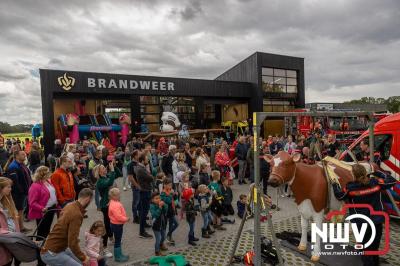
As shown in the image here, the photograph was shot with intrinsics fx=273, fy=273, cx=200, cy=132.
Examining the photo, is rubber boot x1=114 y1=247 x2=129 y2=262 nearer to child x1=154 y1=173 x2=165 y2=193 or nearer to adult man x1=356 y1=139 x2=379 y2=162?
child x1=154 y1=173 x2=165 y2=193

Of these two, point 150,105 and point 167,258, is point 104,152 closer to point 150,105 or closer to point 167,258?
point 167,258

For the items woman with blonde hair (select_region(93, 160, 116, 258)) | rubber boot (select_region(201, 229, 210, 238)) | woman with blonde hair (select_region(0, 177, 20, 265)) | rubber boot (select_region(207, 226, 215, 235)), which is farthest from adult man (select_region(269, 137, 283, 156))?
woman with blonde hair (select_region(0, 177, 20, 265))

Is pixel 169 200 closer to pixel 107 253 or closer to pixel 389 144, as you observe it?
pixel 107 253

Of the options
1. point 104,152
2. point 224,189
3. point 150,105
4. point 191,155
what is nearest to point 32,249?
point 224,189

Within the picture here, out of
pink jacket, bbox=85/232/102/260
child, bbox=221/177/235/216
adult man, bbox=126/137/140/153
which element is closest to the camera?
pink jacket, bbox=85/232/102/260

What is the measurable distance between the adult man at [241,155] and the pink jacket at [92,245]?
7.89 metres

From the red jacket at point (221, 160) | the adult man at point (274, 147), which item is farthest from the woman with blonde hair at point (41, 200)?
the adult man at point (274, 147)

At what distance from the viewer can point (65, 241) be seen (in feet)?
11.9

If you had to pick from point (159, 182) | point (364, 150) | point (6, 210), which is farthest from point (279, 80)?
point (6, 210)

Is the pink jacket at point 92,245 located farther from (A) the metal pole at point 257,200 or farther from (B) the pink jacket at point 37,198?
(A) the metal pole at point 257,200

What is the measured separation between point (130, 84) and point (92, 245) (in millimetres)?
19502

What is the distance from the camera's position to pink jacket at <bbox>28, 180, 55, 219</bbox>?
5270 millimetres

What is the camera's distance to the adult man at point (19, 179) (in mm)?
6496

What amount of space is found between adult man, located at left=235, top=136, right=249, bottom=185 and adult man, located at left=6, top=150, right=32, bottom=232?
7.57 metres
